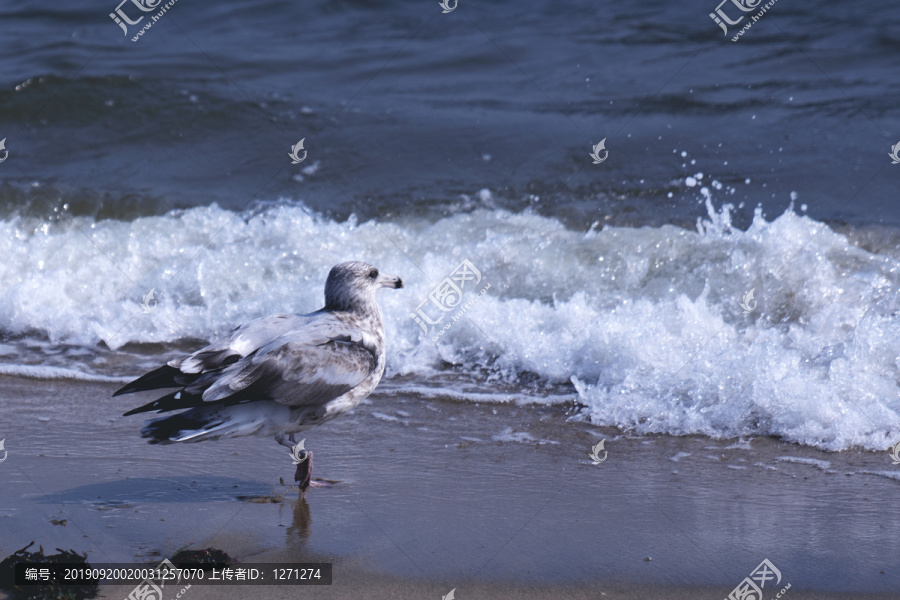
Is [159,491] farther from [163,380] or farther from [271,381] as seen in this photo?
[271,381]

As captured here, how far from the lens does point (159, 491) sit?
14.6 feet

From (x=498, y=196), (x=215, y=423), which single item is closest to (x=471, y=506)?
(x=215, y=423)

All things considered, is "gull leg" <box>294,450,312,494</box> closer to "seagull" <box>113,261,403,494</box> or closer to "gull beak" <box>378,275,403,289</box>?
"seagull" <box>113,261,403,494</box>

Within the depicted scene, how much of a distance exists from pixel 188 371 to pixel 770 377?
10.6 ft

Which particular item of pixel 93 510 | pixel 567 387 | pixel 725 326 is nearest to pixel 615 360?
pixel 567 387

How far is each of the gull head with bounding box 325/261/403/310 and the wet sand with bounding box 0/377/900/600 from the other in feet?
2.50

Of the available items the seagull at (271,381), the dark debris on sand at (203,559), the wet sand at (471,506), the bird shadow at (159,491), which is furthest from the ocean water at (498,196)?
the dark debris on sand at (203,559)

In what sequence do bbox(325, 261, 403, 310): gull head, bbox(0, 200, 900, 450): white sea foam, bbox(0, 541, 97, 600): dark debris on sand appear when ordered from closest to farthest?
bbox(0, 541, 97, 600): dark debris on sand, bbox(325, 261, 403, 310): gull head, bbox(0, 200, 900, 450): white sea foam

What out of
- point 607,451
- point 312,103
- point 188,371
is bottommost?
point 607,451

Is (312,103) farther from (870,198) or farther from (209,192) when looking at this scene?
(870,198)

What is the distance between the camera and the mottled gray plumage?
13.8 ft

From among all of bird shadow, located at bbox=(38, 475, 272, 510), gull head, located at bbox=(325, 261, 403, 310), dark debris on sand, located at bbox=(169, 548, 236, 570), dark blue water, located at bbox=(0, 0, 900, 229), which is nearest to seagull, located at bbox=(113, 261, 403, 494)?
gull head, located at bbox=(325, 261, 403, 310)

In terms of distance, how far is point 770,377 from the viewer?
18.2 ft

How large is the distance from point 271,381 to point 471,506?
104cm
